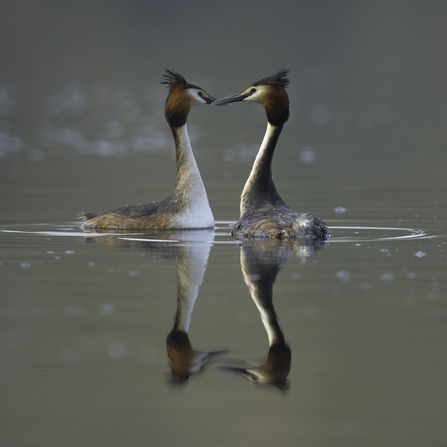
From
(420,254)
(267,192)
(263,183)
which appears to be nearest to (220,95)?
(263,183)

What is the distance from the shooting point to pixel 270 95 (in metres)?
11.7

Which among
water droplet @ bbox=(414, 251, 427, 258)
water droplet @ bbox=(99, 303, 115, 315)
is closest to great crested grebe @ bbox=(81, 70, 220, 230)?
water droplet @ bbox=(414, 251, 427, 258)

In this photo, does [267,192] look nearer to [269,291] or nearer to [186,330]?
[269,291]

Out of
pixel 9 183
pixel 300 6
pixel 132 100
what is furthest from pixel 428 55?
pixel 9 183

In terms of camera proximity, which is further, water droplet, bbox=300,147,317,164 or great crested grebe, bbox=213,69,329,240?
water droplet, bbox=300,147,317,164

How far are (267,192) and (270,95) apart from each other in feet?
3.45

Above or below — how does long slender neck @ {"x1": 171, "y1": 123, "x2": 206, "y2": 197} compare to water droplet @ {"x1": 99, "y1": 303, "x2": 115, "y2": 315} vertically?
above

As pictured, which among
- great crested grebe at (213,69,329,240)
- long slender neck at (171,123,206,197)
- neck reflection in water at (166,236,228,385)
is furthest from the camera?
long slender neck at (171,123,206,197)

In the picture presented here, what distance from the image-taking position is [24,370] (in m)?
6.14

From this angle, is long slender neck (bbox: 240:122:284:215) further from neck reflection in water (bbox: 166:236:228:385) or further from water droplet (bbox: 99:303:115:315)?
water droplet (bbox: 99:303:115:315)

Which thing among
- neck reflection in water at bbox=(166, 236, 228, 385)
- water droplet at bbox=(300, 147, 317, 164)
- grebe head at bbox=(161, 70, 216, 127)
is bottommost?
neck reflection in water at bbox=(166, 236, 228, 385)

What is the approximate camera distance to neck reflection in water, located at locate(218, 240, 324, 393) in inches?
241

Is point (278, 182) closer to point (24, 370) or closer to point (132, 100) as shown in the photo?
point (24, 370)

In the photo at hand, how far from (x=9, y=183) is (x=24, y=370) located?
10144 millimetres
